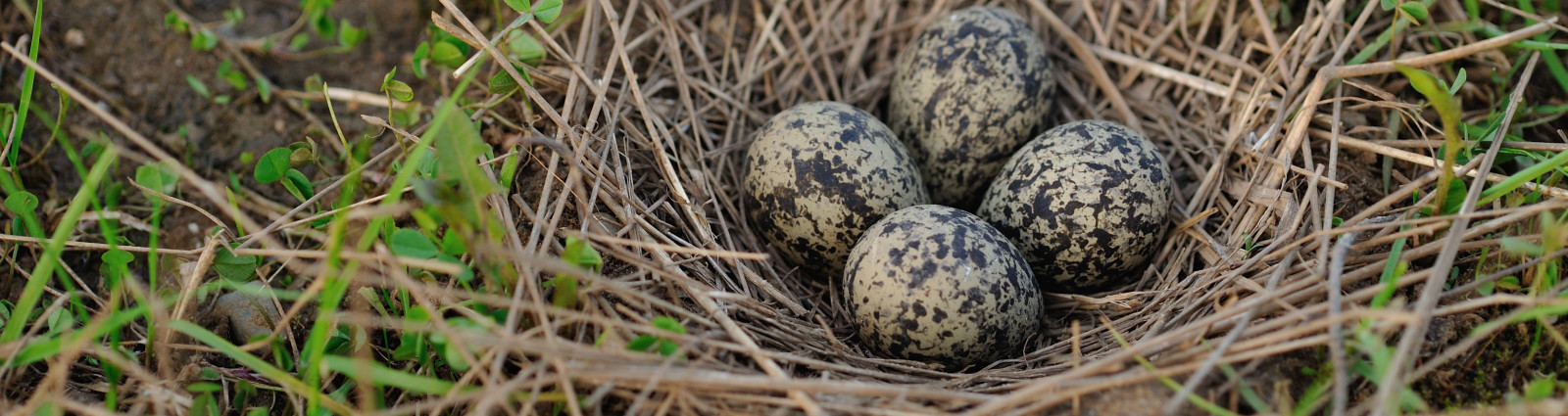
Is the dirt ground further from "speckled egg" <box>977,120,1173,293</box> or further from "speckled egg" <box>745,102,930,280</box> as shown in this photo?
"speckled egg" <box>977,120,1173,293</box>

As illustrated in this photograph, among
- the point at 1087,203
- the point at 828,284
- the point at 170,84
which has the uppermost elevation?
the point at 170,84

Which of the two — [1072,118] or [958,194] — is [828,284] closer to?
[958,194]

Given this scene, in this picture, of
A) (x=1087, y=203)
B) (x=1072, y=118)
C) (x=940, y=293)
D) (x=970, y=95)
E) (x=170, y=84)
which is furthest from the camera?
(x=1072, y=118)

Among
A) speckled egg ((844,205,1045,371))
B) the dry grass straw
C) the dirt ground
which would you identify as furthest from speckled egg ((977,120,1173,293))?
the dirt ground

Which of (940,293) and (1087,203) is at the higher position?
(1087,203)

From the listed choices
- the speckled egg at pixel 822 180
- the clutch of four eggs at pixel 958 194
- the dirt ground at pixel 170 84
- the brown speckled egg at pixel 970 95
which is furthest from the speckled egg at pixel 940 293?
the dirt ground at pixel 170 84

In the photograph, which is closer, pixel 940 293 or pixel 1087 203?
pixel 940 293

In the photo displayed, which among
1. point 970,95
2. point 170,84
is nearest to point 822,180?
point 970,95

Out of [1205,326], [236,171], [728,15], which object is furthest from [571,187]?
[1205,326]
